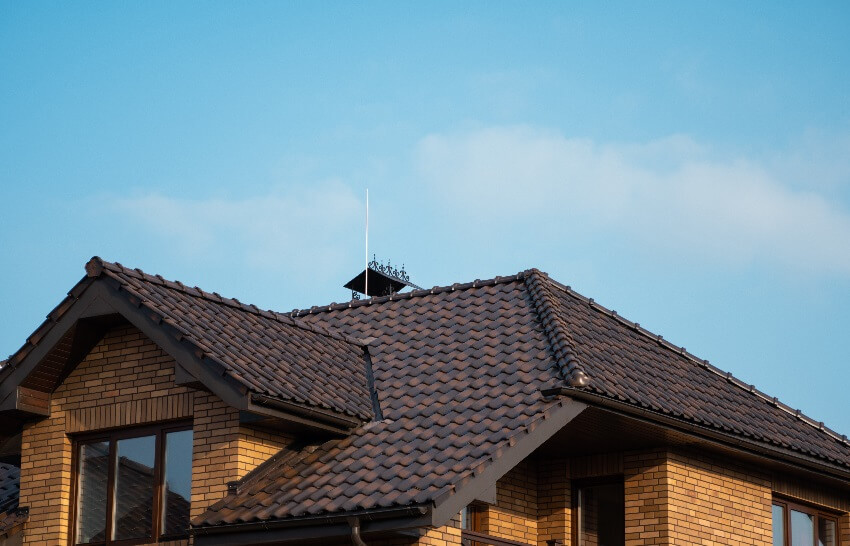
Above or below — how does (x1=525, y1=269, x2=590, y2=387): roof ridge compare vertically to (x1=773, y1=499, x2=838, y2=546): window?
above

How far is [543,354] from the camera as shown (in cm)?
1506

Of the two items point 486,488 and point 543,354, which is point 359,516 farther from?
point 543,354

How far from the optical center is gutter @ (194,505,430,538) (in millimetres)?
12195

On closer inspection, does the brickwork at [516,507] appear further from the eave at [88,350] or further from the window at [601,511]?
the eave at [88,350]

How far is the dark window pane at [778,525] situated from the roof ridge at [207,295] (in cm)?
548

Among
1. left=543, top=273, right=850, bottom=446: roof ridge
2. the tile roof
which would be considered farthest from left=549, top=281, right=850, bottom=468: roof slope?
the tile roof

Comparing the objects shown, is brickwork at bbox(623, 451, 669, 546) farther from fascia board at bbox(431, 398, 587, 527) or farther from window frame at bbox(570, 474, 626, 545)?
fascia board at bbox(431, 398, 587, 527)

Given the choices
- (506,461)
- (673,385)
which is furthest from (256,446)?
(673,385)

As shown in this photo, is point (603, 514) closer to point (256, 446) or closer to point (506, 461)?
point (506, 461)

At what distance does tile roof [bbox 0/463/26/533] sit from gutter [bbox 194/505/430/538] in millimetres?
2746

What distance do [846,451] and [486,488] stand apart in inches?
283

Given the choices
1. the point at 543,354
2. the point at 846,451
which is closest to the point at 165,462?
the point at 543,354

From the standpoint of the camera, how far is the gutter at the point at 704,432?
546 inches

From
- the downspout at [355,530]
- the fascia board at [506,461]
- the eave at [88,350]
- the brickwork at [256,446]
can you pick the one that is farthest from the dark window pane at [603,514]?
the downspout at [355,530]
